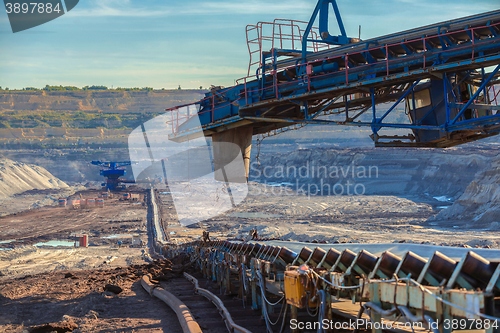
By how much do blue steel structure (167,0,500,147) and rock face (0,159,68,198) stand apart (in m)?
62.9

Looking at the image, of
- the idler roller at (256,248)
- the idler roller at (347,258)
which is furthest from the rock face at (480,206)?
the idler roller at (347,258)

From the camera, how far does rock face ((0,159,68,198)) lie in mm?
78750

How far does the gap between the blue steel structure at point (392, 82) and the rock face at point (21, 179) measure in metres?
62.9

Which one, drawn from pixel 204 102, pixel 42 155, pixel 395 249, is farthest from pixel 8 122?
pixel 395 249

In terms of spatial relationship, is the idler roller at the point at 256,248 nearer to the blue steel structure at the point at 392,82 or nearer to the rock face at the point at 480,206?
the blue steel structure at the point at 392,82

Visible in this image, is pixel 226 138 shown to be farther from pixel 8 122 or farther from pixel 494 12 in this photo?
pixel 8 122

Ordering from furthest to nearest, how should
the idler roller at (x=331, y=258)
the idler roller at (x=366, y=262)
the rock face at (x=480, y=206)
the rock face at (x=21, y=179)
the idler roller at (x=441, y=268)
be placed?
the rock face at (x=21, y=179) < the rock face at (x=480, y=206) < the idler roller at (x=331, y=258) < the idler roller at (x=366, y=262) < the idler roller at (x=441, y=268)

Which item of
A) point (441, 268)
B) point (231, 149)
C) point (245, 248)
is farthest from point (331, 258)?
point (231, 149)

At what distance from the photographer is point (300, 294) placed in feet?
20.8

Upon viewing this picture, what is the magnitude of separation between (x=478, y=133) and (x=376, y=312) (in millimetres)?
8434

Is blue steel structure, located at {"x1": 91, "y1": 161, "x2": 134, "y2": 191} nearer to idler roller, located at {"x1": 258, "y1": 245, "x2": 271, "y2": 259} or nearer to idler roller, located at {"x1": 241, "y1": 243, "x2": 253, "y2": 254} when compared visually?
idler roller, located at {"x1": 241, "y1": 243, "x2": 253, "y2": 254}

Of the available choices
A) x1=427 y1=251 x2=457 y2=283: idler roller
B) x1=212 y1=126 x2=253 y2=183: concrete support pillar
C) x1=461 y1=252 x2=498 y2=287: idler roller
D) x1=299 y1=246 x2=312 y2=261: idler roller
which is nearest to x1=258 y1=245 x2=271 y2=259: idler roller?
x1=299 y1=246 x2=312 y2=261: idler roller

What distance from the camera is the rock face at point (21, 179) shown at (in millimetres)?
78750

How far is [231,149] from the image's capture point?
55.4 feet
